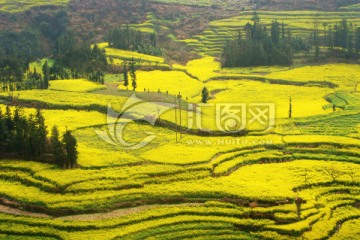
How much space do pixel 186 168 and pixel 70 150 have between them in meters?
9.63

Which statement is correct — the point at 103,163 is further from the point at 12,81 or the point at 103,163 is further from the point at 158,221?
the point at 12,81

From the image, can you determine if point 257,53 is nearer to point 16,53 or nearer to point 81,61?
point 81,61

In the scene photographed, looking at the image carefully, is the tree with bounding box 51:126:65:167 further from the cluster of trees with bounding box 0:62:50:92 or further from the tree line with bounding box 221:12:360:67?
the tree line with bounding box 221:12:360:67

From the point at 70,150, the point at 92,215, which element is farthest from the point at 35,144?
the point at 92,215

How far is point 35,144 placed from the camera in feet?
148

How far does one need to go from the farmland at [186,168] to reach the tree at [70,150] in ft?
2.90

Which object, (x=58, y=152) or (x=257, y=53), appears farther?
(x=257, y=53)

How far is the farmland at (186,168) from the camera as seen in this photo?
35.2m

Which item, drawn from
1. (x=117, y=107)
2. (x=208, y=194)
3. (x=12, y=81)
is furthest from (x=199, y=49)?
(x=208, y=194)

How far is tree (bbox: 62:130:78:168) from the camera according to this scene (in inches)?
1692

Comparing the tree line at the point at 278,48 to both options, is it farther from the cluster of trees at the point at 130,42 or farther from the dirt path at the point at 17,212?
the dirt path at the point at 17,212

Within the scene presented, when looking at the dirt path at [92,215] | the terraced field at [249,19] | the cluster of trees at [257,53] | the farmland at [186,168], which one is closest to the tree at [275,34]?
the cluster of trees at [257,53]

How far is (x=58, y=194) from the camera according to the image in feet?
127

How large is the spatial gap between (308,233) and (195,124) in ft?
75.4
